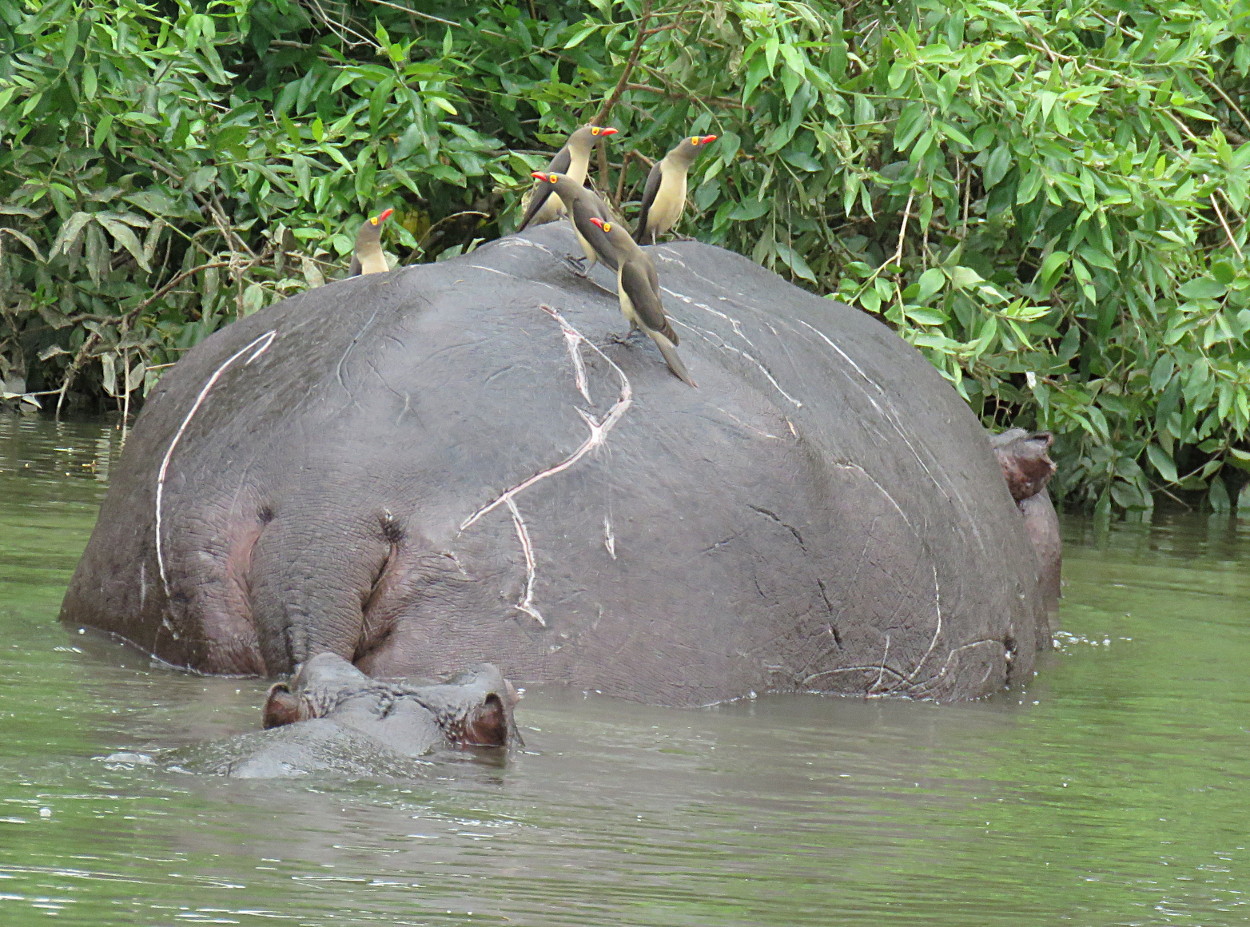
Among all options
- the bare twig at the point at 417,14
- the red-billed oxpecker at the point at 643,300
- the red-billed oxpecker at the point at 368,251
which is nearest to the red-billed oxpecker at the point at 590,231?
the red-billed oxpecker at the point at 643,300

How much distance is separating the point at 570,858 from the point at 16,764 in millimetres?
1036

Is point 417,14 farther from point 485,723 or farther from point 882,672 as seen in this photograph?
point 485,723

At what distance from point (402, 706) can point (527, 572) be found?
2.04 ft

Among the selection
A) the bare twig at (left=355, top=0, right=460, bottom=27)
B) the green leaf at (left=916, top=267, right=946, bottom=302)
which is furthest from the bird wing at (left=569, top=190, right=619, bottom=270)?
the bare twig at (left=355, top=0, right=460, bottom=27)

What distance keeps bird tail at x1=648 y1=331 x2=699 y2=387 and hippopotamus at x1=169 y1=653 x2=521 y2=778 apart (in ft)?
3.42

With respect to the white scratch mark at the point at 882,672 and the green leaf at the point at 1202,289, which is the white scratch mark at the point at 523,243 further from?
the green leaf at the point at 1202,289

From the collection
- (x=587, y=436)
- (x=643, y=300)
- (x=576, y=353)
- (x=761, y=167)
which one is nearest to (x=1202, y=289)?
(x=761, y=167)

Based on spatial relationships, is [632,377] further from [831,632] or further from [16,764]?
[16,764]

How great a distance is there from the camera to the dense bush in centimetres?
904

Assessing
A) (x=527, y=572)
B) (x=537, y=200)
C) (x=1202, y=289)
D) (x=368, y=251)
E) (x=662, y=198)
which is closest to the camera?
(x=527, y=572)

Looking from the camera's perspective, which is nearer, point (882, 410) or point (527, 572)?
point (527, 572)

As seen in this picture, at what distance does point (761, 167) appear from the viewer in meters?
9.82

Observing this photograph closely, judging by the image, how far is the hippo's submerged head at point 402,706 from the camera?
357cm

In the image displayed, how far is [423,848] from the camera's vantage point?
2934 millimetres
